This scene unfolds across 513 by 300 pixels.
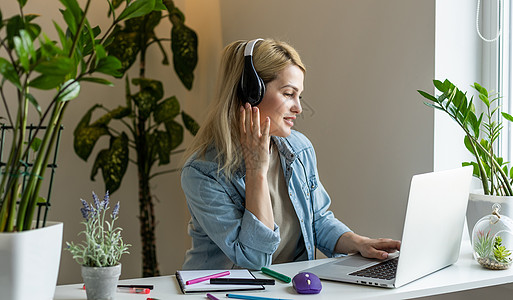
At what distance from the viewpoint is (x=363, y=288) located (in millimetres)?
1281

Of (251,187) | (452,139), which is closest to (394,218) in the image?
(452,139)

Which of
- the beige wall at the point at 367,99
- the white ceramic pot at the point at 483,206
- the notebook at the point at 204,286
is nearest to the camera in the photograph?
the notebook at the point at 204,286

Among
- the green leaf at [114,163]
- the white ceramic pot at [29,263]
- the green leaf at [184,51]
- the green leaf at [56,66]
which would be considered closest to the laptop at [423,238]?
the white ceramic pot at [29,263]

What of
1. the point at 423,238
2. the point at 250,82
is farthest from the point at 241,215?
the point at 423,238

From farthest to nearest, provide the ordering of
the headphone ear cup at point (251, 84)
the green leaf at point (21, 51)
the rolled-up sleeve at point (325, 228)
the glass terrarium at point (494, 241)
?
the rolled-up sleeve at point (325, 228) < the headphone ear cup at point (251, 84) < the glass terrarium at point (494, 241) < the green leaf at point (21, 51)

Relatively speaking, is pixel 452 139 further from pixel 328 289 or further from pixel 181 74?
pixel 181 74

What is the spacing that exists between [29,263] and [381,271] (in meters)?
0.80

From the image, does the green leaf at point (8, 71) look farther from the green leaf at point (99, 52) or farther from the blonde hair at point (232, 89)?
the blonde hair at point (232, 89)

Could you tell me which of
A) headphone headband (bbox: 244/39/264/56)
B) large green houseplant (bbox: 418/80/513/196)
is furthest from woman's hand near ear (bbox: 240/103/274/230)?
large green houseplant (bbox: 418/80/513/196)

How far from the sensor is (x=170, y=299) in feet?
3.98

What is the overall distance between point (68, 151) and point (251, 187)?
1766 mm

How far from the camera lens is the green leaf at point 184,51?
2990 mm

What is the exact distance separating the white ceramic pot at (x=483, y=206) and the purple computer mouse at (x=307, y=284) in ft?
1.96

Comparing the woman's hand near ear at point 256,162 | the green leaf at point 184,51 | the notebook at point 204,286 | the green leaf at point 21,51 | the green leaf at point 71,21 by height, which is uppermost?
the green leaf at point 184,51
